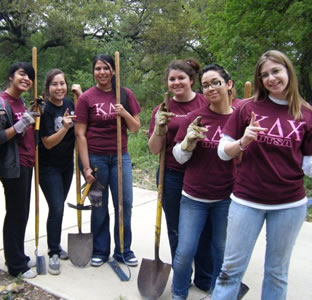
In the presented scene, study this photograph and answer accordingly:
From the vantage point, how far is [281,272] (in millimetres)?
2104

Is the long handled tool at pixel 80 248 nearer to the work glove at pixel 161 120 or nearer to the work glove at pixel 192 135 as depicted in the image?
the work glove at pixel 161 120

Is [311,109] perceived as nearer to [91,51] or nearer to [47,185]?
[47,185]

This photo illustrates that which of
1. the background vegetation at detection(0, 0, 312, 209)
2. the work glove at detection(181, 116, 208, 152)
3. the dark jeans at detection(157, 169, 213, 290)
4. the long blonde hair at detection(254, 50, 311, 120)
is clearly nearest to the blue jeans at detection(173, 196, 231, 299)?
the dark jeans at detection(157, 169, 213, 290)

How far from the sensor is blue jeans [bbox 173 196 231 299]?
2.41 m

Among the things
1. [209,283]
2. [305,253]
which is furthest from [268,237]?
[305,253]

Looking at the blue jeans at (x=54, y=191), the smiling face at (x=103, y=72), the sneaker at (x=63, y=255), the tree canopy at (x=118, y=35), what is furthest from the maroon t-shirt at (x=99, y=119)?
the tree canopy at (x=118, y=35)

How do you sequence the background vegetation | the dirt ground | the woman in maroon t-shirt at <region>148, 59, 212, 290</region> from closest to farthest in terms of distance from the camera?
the woman in maroon t-shirt at <region>148, 59, 212, 290</region>, the dirt ground, the background vegetation

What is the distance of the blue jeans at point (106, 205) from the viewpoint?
3.16 metres

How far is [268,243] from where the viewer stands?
2.10 meters

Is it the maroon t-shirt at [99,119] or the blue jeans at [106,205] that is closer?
the maroon t-shirt at [99,119]

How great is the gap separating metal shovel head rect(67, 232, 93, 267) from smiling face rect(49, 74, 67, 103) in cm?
125

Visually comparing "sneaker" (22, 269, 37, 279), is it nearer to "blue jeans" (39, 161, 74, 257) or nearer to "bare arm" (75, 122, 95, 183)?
"blue jeans" (39, 161, 74, 257)

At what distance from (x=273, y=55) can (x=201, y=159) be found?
773 millimetres

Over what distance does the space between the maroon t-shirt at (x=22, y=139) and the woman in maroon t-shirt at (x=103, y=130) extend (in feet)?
1.26
